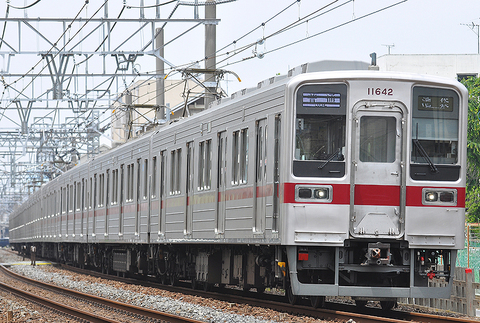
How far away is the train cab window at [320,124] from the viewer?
10.0m

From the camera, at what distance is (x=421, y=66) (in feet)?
162

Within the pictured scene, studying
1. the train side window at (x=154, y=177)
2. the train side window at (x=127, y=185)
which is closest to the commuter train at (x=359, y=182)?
the train side window at (x=154, y=177)

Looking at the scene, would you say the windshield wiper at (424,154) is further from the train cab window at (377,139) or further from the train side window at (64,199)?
the train side window at (64,199)

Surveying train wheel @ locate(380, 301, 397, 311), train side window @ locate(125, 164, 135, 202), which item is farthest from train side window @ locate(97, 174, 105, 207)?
train wheel @ locate(380, 301, 397, 311)

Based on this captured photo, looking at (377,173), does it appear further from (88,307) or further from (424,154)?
(88,307)

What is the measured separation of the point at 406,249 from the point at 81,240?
54.8 feet

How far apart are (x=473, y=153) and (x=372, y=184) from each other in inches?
1168

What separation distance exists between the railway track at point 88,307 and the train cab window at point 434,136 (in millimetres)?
3510

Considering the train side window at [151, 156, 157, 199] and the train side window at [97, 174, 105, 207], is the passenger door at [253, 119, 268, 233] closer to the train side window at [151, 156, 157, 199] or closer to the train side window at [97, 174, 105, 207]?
the train side window at [151, 156, 157, 199]

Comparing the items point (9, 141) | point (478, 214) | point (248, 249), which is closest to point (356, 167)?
point (248, 249)

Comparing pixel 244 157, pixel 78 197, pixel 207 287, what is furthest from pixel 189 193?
pixel 78 197

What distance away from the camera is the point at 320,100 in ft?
33.1

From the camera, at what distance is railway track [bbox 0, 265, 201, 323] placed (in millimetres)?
11328

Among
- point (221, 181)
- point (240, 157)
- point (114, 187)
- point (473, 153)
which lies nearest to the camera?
point (240, 157)
